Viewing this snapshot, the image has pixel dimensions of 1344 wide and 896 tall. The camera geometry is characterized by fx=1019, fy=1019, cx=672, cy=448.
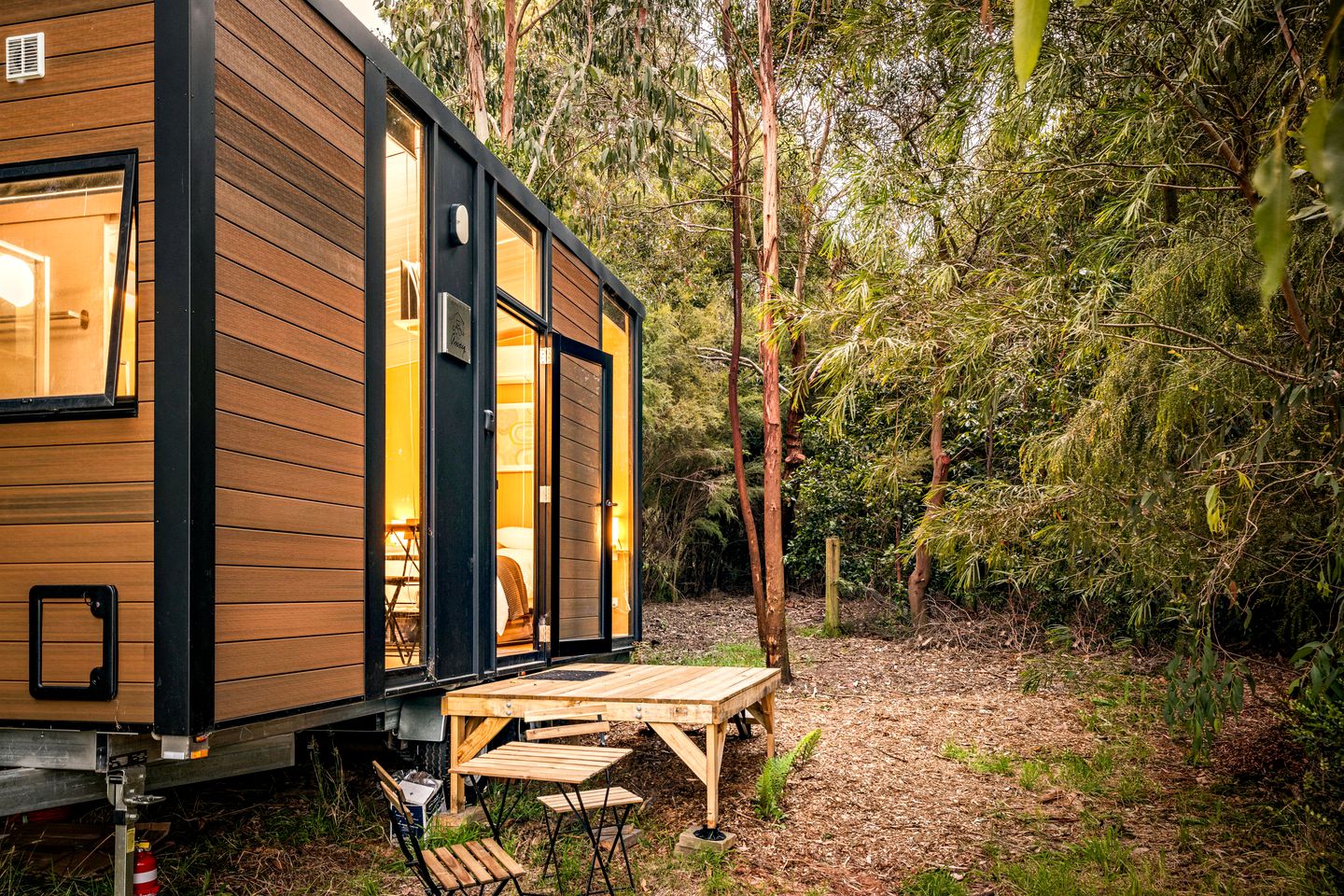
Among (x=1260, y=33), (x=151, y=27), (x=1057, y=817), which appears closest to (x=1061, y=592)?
(x=1057, y=817)

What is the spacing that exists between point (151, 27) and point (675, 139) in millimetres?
9166

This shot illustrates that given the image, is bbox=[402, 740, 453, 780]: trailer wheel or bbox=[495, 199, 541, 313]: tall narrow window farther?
bbox=[495, 199, 541, 313]: tall narrow window

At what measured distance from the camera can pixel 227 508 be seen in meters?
2.91

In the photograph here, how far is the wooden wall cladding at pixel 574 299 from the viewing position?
5.93 metres

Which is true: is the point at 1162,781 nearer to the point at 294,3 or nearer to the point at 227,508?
the point at 227,508

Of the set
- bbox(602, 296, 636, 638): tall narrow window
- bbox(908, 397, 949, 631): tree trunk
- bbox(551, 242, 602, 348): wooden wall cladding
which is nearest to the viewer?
bbox(551, 242, 602, 348): wooden wall cladding

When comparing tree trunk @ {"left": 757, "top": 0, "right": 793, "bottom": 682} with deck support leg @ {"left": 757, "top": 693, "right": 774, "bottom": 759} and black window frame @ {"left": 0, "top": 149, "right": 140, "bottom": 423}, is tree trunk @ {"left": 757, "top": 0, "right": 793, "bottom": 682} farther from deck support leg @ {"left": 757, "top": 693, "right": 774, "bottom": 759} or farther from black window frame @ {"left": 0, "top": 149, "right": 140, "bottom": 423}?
black window frame @ {"left": 0, "top": 149, "right": 140, "bottom": 423}

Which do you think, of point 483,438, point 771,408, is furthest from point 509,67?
point 483,438

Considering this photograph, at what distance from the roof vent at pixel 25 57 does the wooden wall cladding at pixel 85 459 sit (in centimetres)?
2

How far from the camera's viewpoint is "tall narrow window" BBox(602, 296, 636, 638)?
23.7 feet

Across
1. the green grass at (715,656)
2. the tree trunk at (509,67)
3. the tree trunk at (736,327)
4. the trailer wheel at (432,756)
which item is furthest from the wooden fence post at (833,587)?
the trailer wheel at (432,756)

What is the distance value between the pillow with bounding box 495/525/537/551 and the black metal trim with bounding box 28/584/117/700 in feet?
9.10

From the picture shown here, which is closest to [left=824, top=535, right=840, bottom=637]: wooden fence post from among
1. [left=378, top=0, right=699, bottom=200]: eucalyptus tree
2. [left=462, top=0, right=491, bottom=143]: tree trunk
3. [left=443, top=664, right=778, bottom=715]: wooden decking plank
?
[left=378, top=0, right=699, bottom=200]: eucalyptus tree

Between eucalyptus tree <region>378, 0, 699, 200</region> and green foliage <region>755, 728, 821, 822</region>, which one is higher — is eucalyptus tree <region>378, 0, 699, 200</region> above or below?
above
